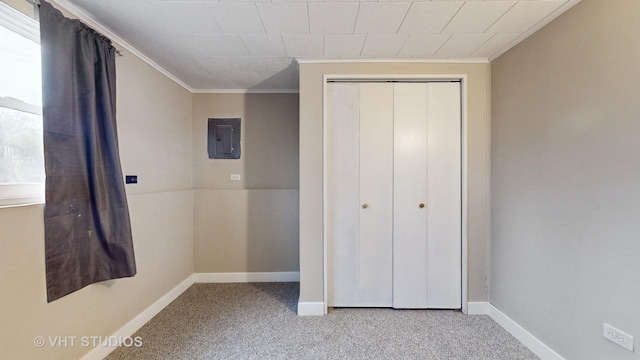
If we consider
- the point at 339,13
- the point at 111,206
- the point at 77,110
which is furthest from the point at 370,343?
the point at 77,110

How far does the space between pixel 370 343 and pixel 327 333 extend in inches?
14.0

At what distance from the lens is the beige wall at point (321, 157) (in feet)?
7.86

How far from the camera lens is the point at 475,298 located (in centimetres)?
241

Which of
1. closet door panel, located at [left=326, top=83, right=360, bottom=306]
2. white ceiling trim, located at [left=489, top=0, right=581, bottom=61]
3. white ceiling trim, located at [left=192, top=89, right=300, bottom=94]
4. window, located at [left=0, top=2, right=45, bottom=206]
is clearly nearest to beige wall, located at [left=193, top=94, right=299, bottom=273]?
white ceiling trim, located at [left=192, top=89, right=300, bottom=94]

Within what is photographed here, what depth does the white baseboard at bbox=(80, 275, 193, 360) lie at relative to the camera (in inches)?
70.6

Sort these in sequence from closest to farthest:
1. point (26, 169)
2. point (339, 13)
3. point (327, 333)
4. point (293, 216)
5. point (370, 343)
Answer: point (26, 169) < point (339, 13) < point (370, 343) < point (327, 333) < point (293, 216)

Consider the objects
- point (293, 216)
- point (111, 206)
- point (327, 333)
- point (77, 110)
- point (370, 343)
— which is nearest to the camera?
point (77, 110)

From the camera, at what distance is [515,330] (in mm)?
2064

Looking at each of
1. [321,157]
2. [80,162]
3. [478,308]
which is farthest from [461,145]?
[80,162]

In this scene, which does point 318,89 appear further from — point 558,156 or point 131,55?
point 558,156

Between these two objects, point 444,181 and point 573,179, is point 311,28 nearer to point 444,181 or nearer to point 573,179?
point 444,181

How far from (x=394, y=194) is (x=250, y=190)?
1.77 m

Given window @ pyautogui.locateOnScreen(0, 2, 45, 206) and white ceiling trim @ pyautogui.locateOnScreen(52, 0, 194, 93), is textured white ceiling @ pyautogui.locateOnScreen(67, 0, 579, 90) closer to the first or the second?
white ceiling trim @ pyautogui.locateOnScreen(52, 0, 194, 93)

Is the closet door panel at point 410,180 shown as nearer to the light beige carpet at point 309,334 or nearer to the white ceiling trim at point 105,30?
the light beige carpet at point 309,334
